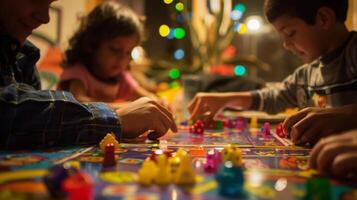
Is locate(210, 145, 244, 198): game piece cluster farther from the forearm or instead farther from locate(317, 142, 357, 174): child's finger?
the forearm

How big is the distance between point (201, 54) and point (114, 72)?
863 millimetres

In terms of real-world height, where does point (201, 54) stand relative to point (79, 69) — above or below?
above

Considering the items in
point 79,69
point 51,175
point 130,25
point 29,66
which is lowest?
point 51,175

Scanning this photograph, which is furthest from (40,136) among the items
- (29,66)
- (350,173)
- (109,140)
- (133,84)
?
(133,84)

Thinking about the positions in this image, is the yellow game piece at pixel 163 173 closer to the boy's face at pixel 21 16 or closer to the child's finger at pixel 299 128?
the child's finger at pixel 299 128

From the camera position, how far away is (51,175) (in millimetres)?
345

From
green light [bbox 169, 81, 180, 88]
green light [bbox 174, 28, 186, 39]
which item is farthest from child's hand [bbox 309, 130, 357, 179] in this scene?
green light [bbox 174, 28, 186, 39]

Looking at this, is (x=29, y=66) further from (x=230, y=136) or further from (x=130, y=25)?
(x=130, y=25)

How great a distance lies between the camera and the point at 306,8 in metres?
Result: 0.90

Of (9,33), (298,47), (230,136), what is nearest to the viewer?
(9,33)

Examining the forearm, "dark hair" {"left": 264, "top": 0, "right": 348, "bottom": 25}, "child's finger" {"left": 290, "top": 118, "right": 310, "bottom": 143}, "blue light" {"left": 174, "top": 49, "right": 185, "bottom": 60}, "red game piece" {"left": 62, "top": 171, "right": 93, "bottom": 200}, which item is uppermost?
"blue light" {"left": 174, "top": 49, "right": 185, "bottom": 60}

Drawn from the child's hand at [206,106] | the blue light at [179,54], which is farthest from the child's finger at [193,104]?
the blue light at [179,54]

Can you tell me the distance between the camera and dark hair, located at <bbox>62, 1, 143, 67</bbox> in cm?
143

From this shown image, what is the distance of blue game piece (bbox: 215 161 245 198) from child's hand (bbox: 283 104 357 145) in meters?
0.28
